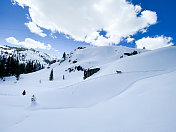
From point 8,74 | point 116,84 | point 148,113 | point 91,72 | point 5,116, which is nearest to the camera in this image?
point 148,113

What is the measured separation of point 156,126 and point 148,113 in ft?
3.17

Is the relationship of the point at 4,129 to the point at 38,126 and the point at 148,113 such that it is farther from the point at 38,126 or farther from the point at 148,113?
the point at 148,113

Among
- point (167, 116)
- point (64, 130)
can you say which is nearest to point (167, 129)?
point (167, 116)

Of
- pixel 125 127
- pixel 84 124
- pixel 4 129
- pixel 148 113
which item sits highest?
pixel 148 113

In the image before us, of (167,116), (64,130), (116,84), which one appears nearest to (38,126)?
(64,130)

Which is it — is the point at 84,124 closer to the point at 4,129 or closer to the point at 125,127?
the point at 125,127

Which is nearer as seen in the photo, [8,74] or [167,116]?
[167,116]

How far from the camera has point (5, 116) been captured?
18.4 ft

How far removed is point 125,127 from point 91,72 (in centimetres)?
2632

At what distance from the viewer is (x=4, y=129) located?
4469mm

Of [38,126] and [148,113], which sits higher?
[148,113]

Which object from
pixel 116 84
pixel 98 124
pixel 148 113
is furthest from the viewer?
pixel 116 84

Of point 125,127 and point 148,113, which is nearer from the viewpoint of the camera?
point 125,127

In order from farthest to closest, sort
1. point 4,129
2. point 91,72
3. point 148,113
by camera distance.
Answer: point 91,72 < point 4,129 < point 148,113
